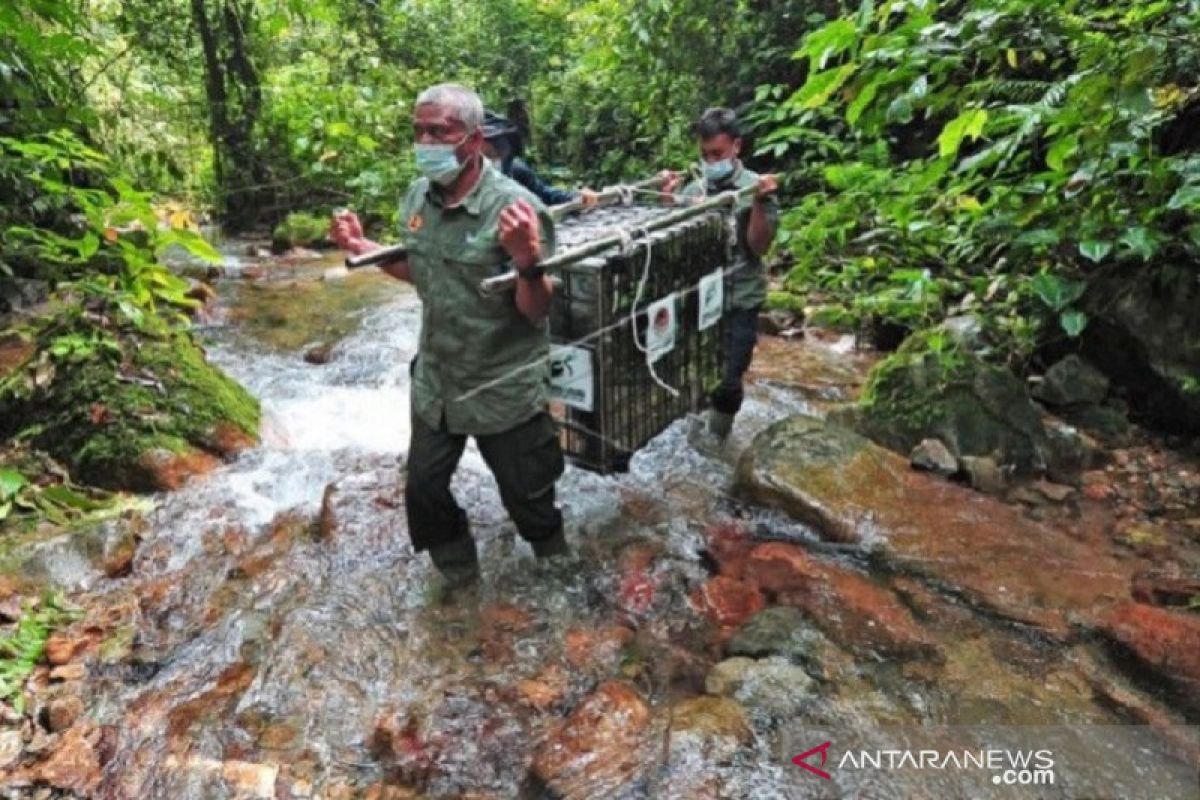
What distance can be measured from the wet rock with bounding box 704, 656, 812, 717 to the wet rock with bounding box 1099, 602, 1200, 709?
1.37 metres

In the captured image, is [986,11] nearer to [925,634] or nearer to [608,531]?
[925,634]

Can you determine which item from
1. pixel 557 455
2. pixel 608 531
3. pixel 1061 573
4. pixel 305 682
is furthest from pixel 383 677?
pixel 1061 573

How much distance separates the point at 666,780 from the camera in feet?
9.51

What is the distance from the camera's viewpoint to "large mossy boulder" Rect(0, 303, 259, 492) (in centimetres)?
507

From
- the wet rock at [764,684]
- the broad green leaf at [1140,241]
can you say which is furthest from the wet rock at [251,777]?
the broad green leaf at [1140,241]

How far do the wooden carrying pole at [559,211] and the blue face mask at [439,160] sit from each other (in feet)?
1.26

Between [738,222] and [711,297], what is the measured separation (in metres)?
0.74

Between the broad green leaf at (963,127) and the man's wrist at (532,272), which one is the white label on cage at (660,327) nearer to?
the man's wrist at (532,272)

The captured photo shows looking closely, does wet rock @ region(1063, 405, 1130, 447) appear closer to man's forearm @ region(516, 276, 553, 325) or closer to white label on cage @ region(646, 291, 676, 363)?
white label on cage @ region(646, 291, 676, 363)

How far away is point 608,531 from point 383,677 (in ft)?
5.17

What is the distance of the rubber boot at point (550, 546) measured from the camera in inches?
161

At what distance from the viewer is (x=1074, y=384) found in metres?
5.86

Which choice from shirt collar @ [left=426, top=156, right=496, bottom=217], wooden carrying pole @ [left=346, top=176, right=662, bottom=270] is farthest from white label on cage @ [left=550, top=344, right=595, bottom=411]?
shirt collar @ [left=426, top=156, right=496, bottom=217]

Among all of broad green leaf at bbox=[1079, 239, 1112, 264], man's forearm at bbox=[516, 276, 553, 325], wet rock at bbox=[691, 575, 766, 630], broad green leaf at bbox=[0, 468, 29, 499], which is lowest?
wet rock at bbox=[691, 575, 766, 630]
